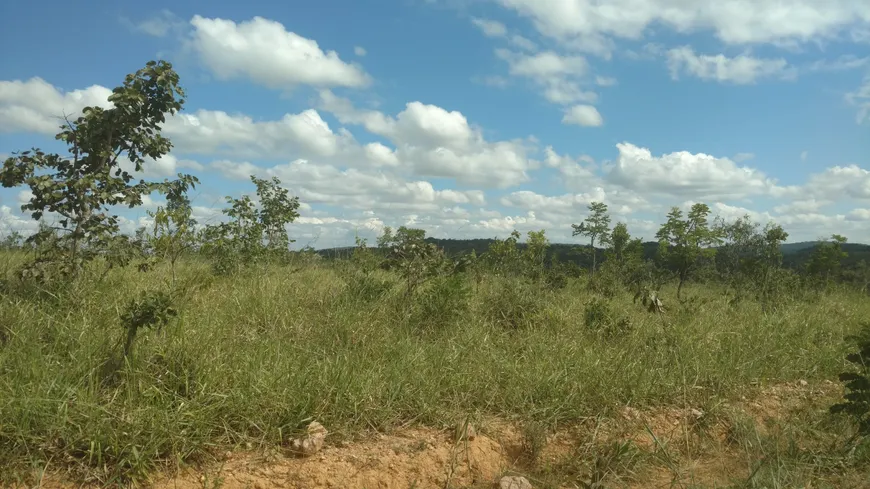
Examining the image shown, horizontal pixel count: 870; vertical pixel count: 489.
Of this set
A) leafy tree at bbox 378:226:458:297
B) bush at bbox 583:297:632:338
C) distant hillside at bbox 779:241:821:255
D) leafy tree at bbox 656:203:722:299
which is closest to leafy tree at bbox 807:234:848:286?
distant hillside at bbox 779:241:821:255

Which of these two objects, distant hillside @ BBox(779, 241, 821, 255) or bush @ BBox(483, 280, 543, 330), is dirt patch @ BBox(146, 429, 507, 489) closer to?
bush @ BBox(483, 280, 543, 330)

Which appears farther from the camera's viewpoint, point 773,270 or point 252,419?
point 773,270

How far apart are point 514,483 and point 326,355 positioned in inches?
70.7

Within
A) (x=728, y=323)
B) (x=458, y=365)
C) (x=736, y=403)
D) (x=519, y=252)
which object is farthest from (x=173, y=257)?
(x=519, y=252)

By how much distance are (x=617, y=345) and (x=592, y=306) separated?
89cm

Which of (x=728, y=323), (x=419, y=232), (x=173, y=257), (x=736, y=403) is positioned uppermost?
(x=419, y=232)

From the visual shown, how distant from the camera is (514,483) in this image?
9.92ft

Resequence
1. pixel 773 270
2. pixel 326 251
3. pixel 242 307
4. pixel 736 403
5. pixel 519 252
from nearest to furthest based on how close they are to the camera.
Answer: pixel 736 403, pixel 242 307, pixel 326 251, pixel 773 270, pixel 519 252

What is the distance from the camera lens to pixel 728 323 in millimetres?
6211

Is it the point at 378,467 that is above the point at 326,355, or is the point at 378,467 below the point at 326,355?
below

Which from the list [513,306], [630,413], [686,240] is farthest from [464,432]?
[686,240]

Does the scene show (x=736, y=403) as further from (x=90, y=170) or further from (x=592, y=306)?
(x=90, y=170)

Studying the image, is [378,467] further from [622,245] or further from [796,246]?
[796,246]

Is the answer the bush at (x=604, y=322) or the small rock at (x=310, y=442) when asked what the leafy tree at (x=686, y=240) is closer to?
the bush at (x=604, y=322)
